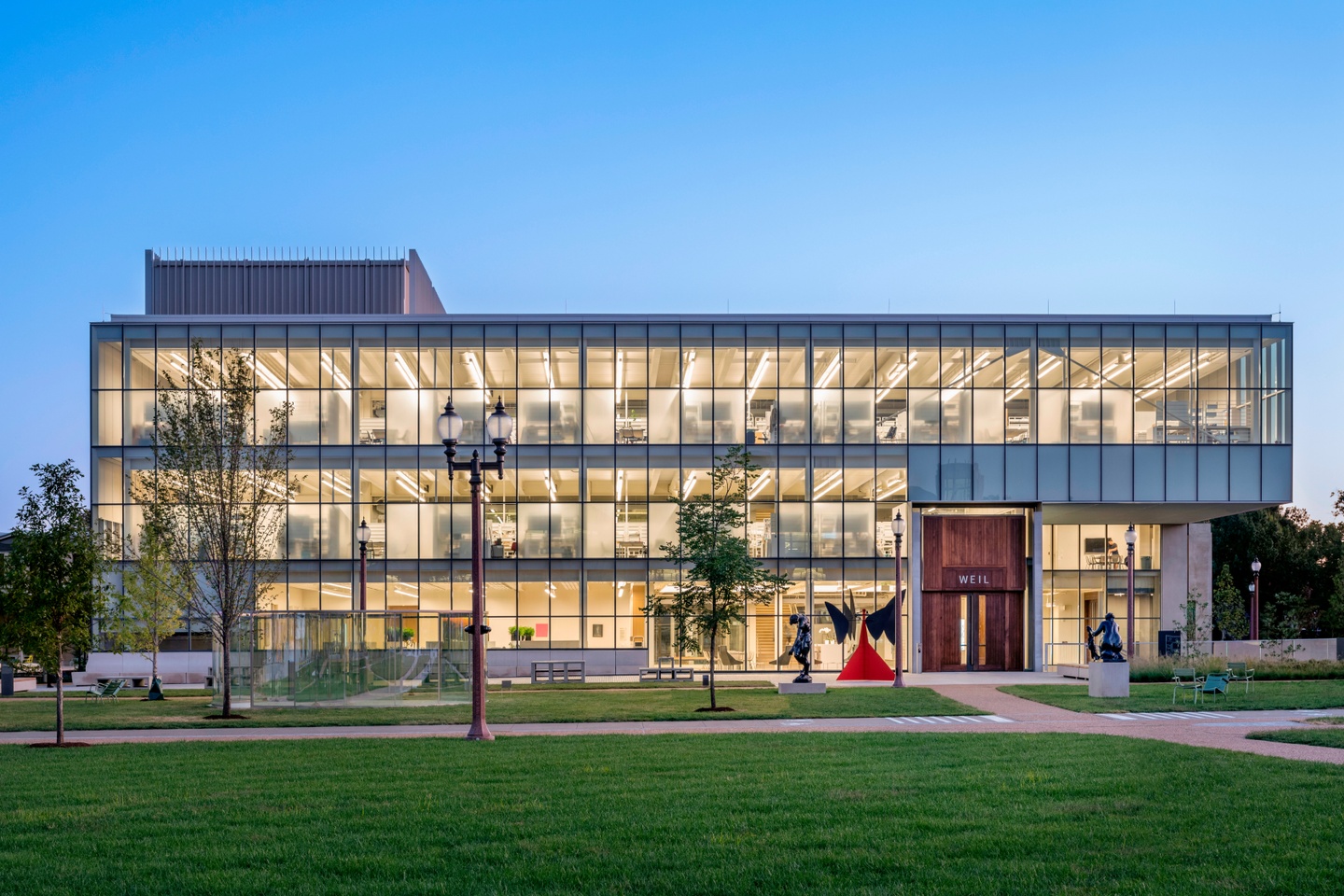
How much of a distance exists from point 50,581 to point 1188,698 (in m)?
25.3

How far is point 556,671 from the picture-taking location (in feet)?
127

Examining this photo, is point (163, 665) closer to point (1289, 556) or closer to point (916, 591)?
point (916, 591)

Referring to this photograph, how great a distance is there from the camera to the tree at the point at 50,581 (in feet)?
64.3

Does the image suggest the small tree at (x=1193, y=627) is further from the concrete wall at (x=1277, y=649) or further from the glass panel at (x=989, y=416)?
the glass panel at (x=989, y=416)

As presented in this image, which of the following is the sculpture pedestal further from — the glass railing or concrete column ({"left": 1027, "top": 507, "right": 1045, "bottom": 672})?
the glass railing

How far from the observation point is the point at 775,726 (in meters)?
21.6

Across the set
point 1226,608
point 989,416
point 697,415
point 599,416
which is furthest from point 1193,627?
point 599,416

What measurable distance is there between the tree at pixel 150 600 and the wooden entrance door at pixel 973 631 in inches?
1079

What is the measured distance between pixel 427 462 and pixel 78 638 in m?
23.9

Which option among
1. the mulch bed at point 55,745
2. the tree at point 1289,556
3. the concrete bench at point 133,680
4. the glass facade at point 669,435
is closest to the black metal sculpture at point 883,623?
the glass facade at point 669,435

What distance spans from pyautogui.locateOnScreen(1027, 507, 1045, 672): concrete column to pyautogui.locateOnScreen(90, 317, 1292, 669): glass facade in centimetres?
133

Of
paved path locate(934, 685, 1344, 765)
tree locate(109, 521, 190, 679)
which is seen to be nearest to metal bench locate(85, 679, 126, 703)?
tree locate(109, 521, 190, 679)

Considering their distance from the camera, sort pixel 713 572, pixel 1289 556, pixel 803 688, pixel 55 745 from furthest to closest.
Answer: pixel 1289 556
pixel 803 688
pixel 713 572
pixel 55 745

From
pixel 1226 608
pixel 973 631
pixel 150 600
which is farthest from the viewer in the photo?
A: pixel 1226 608
